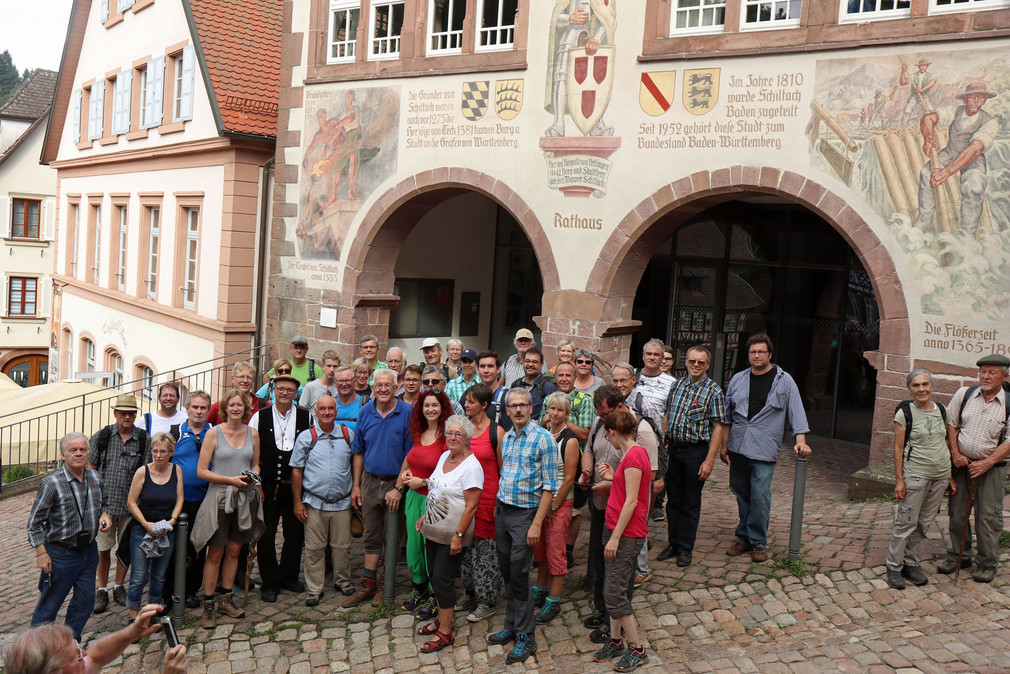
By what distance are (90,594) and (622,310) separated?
21.8 feet

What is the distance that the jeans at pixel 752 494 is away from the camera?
679 centimetres

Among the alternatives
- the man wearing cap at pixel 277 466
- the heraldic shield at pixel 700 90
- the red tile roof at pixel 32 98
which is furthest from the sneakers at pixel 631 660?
the red tile roof at pixel 32 98

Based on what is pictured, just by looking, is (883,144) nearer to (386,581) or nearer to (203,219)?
(386,581)

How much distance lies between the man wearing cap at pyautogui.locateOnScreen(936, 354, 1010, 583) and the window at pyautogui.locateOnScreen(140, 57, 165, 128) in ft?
50.4

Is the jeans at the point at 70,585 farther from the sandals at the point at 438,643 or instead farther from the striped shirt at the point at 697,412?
the striped shirt at the point at 697,412

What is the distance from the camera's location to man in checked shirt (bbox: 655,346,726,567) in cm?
667

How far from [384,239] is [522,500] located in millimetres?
7742

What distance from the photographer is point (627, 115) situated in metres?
10.3

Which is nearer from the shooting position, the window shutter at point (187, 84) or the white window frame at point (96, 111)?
the window shutter at point (187, 84)

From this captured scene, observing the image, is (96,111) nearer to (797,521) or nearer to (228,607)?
(228,607)

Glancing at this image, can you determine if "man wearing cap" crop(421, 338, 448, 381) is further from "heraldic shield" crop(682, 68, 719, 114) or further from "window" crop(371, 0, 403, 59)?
"window" crop(371, 0, 403, 59)

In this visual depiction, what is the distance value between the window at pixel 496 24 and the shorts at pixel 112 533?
7.29 meters

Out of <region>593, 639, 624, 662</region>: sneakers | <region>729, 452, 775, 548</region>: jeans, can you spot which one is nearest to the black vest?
<region>593, 639, 624, 662</region>: sneakers

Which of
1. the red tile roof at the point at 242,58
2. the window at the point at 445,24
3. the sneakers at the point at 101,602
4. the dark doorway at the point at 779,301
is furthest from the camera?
the red tile roof at the point at 242,58
